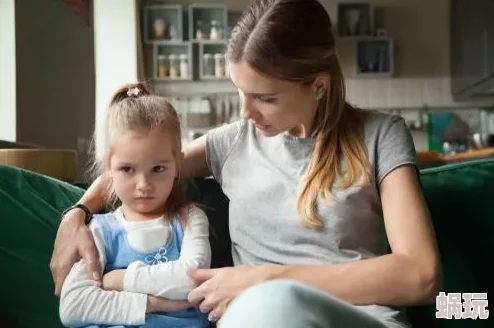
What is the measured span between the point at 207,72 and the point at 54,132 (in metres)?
1.82

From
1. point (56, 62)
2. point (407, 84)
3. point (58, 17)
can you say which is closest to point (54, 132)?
point (56, 62)

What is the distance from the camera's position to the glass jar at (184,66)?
15.0 ft

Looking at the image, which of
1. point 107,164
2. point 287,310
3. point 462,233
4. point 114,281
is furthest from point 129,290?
point 462,233

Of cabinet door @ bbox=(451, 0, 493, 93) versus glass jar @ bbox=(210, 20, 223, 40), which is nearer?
cabinet door @ bbox=(451, 0, 493, 93)

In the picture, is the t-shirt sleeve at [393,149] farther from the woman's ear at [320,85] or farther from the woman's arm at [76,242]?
the woman's arm at [76,242]

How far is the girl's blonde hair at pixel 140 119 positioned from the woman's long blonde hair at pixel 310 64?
16 cm

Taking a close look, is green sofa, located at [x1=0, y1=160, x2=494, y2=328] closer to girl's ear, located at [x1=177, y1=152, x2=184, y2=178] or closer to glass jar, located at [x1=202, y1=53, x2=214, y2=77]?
girl's ear, located at [x1=177, y1=152, x2=184, y2=178]

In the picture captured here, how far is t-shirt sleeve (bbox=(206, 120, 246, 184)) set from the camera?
4.06 ft

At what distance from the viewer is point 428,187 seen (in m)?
1.29

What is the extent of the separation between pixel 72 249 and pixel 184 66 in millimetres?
3572

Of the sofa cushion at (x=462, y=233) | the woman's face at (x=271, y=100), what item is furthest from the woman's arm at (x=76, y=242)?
the sofa cushion at (x=462, y=233)

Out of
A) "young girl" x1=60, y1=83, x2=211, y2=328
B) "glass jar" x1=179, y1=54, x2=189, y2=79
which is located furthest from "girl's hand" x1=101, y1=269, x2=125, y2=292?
"glass jar" x1=179, y1=54, x2=189, y2=79

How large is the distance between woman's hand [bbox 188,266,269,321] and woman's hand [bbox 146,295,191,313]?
2 cm

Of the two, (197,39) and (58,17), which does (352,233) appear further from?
(197,39)
